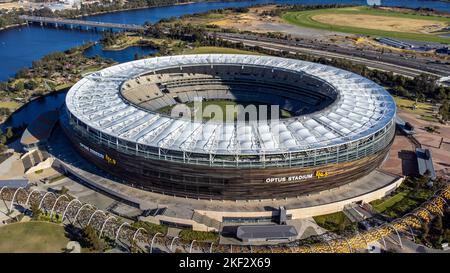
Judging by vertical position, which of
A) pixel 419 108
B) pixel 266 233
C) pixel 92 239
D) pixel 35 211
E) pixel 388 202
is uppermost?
pixel 419 108

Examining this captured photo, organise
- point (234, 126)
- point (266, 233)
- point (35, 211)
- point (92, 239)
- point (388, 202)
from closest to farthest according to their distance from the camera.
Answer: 1. point (92, 239)
2. point (266, 233)
3. point (35, 211)
4. point (234, 126)
5. point (388, 202)

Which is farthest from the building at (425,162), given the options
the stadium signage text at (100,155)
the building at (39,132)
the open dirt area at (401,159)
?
the building at (39,132)

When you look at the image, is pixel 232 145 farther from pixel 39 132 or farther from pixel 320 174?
pixel 39 132

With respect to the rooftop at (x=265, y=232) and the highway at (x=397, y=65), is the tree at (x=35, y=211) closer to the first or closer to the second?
the rooftop at (x=265, y=232)

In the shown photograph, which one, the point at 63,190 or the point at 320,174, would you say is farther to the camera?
the point at 63,190

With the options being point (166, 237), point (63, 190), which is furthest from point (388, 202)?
point (63, 190)

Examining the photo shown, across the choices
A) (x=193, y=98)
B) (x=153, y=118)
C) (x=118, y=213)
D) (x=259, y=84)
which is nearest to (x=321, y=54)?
(x=259, y=84)

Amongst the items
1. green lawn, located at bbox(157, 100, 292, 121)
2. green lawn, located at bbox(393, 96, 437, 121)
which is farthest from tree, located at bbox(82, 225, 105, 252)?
green lawn, located at bbox(393, 96, 437, 121)
